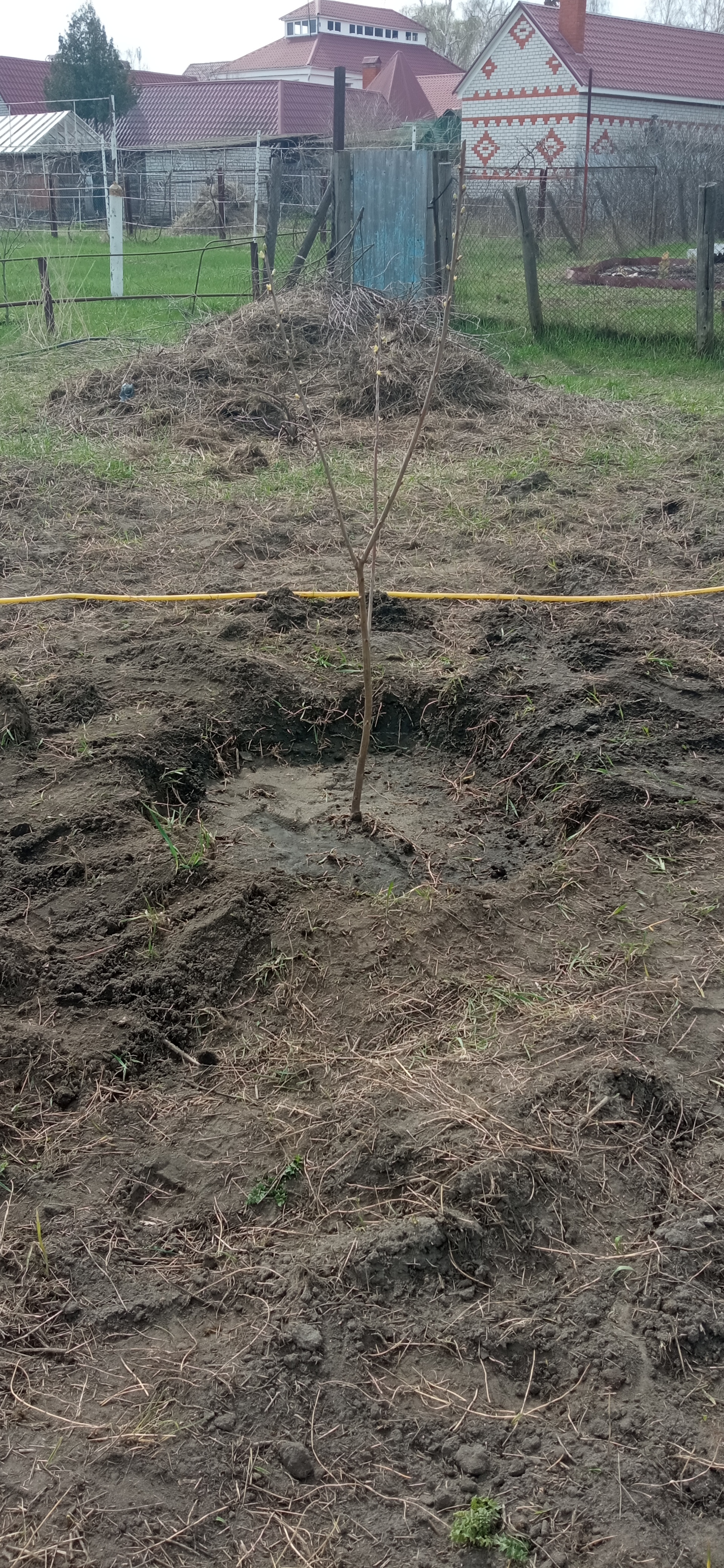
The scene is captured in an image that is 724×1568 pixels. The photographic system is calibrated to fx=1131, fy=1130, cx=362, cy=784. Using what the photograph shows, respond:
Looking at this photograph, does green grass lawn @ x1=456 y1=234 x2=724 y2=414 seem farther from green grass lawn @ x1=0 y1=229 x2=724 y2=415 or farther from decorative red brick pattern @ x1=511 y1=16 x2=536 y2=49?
decorative red brick pattern @ x1=511 y1=16 x2=536 y2=49

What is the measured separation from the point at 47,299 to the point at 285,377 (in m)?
A: 4.18

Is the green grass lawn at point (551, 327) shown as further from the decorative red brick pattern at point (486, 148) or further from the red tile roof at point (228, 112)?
the red tile roof at point (228, 112)

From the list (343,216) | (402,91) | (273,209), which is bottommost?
(343,216)

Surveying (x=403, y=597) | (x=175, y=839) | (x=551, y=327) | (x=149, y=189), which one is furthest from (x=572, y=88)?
(x=175, y=839)

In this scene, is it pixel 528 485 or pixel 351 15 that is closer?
pixel 528 485

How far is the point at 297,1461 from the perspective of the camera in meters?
1.88

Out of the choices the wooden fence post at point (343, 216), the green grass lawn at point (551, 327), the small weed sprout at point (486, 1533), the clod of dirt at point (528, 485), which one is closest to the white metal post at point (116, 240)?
the green grass lawn at point (551, 327)

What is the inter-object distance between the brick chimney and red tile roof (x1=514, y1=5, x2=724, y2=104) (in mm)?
19906

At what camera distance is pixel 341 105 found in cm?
1218

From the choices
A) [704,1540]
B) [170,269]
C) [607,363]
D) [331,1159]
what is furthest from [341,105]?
[704,1540]

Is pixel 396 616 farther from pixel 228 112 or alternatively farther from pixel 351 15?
pixel 351 15

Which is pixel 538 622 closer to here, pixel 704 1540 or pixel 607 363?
pixel 704 1540

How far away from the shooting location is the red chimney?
27922 millimetres

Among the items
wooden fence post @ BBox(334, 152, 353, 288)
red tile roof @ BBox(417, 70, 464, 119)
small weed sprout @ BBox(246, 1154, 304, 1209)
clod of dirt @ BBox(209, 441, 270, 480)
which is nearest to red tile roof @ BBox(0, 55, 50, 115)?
red tile roof @ BBox(417, 70, 464, 119)
